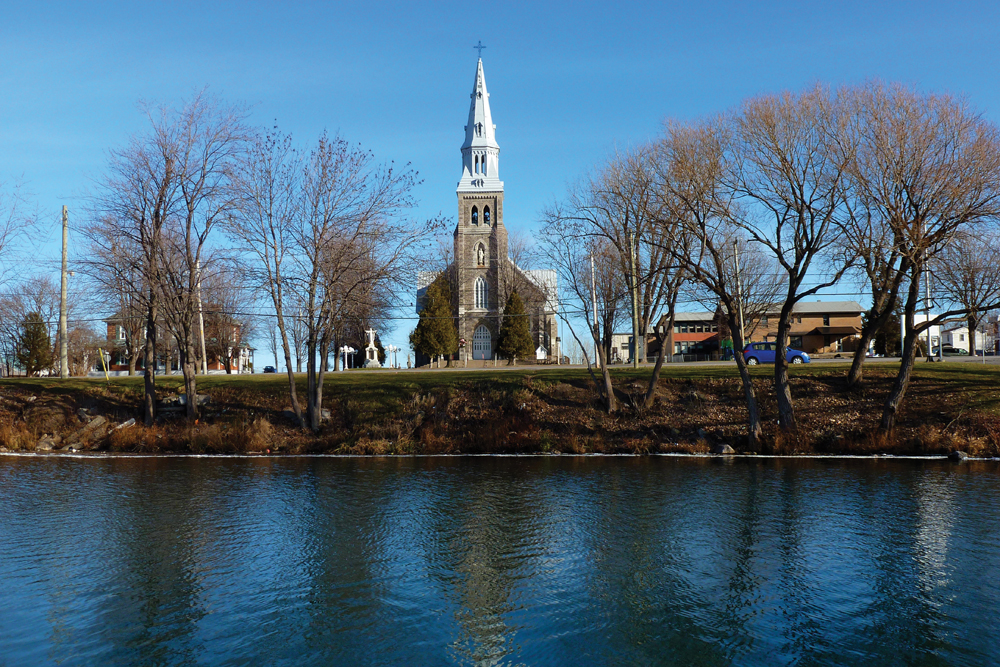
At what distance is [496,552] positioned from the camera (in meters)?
12.8

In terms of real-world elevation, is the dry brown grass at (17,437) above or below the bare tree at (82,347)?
→ below

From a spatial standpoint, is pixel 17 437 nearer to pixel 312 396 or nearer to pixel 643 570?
pixel 312 396

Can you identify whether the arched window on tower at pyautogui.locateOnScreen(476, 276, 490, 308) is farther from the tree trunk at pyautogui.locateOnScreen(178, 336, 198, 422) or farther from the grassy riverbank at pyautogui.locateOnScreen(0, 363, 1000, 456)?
the tree trunk at pyautogui.locateOnScreen(178, 336, 198, 422)

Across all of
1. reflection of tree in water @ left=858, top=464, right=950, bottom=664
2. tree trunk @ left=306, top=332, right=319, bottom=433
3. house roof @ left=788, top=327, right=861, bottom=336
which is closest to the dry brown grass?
tree trunk @ left=306, top=332, right=319, bottom=433

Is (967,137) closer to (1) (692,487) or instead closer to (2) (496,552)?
(1) (692,487)

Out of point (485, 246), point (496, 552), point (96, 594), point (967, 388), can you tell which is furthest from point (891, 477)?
point (485, 246)

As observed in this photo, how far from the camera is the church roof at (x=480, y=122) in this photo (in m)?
72.3

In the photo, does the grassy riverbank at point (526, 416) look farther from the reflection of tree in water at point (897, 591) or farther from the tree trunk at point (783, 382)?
the reflection of tree in water at point (897, 591)

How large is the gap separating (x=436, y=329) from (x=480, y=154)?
20.4m

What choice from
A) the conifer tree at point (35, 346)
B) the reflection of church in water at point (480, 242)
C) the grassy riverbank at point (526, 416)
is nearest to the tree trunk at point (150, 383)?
the grassy riverbank at point (526, 416)

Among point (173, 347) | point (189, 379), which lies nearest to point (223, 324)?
point (173, 347)

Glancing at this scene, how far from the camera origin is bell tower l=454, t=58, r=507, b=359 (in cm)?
7238

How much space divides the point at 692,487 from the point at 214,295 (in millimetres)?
44101

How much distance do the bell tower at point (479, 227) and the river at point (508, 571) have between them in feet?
172
